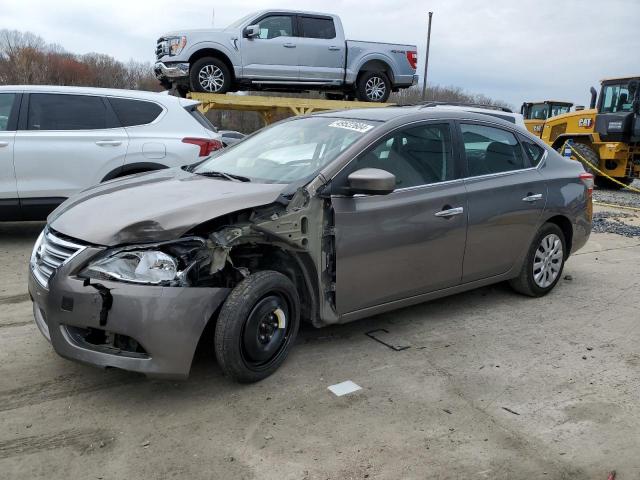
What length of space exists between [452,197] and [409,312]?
1.08m

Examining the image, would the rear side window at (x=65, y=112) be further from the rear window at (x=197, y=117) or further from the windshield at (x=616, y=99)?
the windshield at (x=616, y=99)

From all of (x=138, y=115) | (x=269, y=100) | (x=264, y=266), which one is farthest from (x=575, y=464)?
(x=269, y=100)

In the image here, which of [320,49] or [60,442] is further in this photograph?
[320,49]

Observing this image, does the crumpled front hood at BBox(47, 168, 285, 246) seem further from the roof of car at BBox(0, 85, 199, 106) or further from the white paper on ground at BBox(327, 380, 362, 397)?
the roof of car at BBox(0, 85, 199, 106)

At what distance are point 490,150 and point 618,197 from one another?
10842mm

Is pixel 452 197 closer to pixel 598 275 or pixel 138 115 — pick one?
pixel 598 275

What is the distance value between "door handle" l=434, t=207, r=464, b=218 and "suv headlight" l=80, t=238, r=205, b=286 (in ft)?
6.31

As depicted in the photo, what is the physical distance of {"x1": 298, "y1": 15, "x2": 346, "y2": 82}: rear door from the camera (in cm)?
1119

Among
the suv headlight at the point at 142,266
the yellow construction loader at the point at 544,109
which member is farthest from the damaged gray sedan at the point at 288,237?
the yellow construction loader at the point at 544,109

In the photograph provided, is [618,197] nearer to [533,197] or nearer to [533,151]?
[533,151]

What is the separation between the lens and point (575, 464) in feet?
8.77

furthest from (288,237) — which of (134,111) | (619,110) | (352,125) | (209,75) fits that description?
(619,110)

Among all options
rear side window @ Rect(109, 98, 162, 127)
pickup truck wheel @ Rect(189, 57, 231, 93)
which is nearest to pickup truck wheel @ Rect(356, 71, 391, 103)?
pickup truck wheel @ Rect(189, 57, 231, 93)

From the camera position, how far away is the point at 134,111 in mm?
6602
